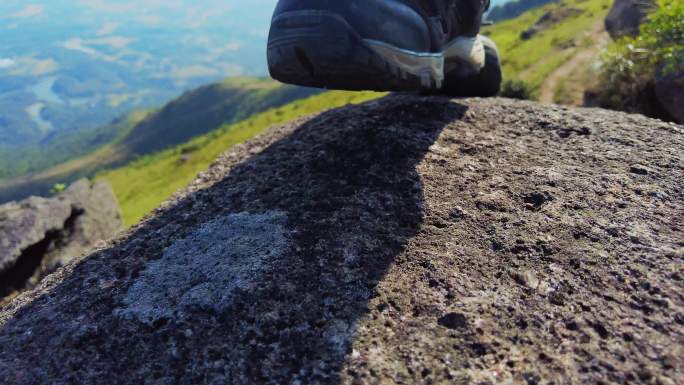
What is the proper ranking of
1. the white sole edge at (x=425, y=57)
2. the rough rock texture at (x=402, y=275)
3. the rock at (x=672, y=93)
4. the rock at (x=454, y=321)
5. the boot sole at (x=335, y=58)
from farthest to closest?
A: the rock at (x=672, y=93) < the white sole edge at (x=425, y=57) < the boot sole at (x=335, y=58) < the rock at (x=454, y=321) < the rough rock texture at (x=402, y=275)

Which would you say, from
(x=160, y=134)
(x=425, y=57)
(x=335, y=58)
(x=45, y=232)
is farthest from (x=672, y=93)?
(x=160, y=134)

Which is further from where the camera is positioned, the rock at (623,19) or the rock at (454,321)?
the rock at (623,19)

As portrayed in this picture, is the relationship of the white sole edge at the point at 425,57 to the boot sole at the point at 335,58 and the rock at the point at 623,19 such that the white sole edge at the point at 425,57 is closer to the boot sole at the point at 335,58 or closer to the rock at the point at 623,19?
the boot sole at the point at 335,58

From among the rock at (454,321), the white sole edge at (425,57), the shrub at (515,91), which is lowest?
the shrub at (515,91)

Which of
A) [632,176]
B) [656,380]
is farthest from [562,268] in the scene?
[632,176]

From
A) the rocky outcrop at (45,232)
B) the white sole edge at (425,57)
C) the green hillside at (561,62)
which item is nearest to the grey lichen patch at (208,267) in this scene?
the white sole edge at (425,57)

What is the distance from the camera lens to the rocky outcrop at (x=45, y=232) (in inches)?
336

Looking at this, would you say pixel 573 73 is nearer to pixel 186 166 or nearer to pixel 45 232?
pixel 45 232

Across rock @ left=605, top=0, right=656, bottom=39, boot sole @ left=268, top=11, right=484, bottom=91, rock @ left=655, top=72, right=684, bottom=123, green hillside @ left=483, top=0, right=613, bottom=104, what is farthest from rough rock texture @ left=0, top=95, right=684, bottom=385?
rock @ left=605, top=0, right=656, bottom=39

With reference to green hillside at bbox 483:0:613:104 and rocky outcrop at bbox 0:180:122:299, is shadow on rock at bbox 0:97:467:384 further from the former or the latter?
green hillside at bbox 483:0:613:104

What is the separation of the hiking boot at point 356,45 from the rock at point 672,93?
21.2 ft

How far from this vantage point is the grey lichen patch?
3.31m

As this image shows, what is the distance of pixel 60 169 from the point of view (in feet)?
627

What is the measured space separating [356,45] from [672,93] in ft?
25.8
